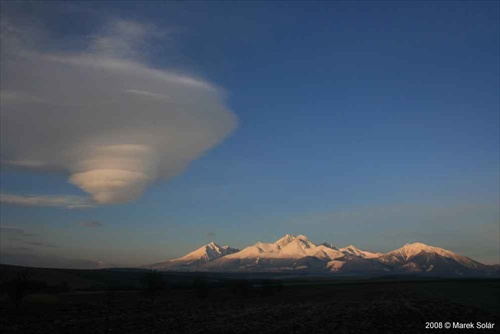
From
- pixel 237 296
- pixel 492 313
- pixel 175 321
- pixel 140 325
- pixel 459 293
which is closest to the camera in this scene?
pixel 140 325

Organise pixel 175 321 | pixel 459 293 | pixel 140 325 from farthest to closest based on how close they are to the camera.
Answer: pixel 459 293 < pixel 175 321 < pixel 140 325

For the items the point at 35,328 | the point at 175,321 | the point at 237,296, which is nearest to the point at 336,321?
the point at 175,321

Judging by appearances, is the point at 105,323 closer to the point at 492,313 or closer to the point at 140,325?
the point at 140,325

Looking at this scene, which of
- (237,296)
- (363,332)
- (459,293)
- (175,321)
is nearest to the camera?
(363,332)

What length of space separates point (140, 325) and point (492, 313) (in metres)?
55.1

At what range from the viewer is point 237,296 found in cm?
12300

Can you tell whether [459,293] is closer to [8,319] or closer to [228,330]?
[228,330]

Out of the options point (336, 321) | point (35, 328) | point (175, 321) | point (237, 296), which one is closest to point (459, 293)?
point (336, 321)

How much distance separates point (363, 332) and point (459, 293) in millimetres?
53865

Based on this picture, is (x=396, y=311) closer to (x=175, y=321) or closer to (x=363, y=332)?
(x=363, y=332)

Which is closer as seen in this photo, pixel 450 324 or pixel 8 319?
pixel 450 324

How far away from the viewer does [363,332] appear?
174 feet

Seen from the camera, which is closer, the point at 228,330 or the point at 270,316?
the point at 228,330

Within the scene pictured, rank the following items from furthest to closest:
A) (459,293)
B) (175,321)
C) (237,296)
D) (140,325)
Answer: (237,296) → (459,293) → (175,321) → (140,325)
